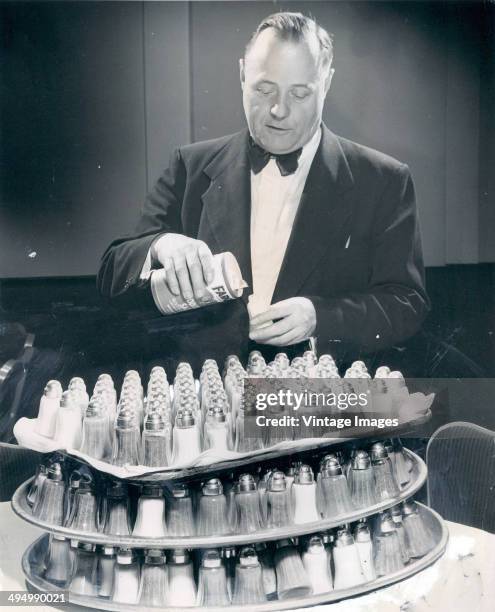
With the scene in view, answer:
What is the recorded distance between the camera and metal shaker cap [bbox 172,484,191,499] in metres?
1.58

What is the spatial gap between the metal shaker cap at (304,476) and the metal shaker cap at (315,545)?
0.39 feet

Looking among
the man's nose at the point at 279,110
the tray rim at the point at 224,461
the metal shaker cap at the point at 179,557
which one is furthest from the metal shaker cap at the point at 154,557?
the man's nose at the point at 279,110

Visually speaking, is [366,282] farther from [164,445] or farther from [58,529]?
[58,529]

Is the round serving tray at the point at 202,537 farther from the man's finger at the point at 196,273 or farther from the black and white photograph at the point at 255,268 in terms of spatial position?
the man's finger at the point at 196,273

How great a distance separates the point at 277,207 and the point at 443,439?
0.65 m

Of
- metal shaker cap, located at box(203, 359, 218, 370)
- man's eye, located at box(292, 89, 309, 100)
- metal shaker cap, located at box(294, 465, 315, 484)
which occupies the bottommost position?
metal shaker cap, located at box(294, 465, 315, 484)

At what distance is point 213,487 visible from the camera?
61.9 inches

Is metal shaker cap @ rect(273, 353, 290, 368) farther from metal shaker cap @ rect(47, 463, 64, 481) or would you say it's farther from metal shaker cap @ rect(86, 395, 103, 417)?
metal shaker cap @ rect(47, 463, 64, 481)

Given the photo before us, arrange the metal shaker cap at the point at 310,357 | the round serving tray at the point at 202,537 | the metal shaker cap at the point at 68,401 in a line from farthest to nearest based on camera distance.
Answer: the metal shaker cap at the point at 310,357 → the metal shaker cap at the point at 68,401 → the round serving tray at the point at 202,537

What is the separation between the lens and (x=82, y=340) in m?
1.74

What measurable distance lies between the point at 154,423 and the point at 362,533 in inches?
19.1

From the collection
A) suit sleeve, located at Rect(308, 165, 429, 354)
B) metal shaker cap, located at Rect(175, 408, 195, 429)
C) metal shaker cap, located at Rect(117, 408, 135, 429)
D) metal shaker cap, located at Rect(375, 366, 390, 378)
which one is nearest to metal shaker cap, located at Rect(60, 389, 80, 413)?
metal shaker cap, located at Rect(117, 408, 135, 429)

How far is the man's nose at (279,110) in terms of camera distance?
5.50ft

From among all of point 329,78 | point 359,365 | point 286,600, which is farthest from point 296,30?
point 286,600
